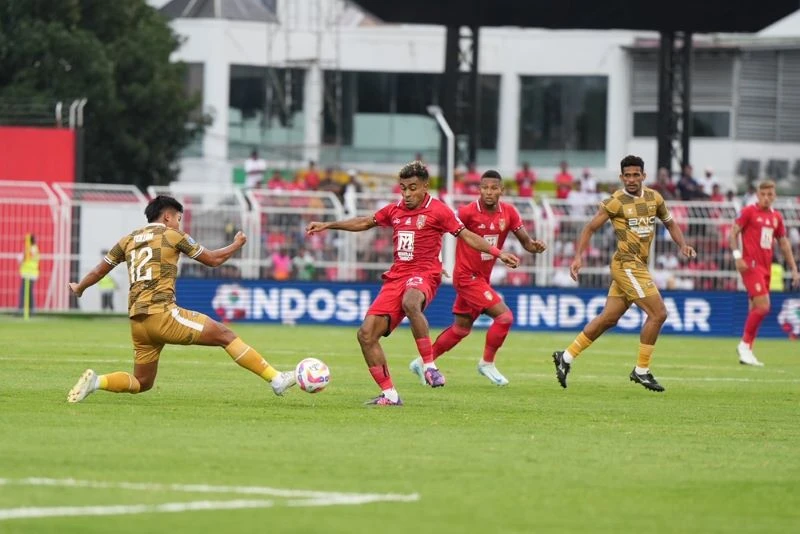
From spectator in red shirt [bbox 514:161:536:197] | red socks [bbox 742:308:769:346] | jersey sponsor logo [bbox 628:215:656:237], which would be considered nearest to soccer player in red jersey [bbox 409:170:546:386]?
jersey sponsor logo [bbox 628:215:656:237]

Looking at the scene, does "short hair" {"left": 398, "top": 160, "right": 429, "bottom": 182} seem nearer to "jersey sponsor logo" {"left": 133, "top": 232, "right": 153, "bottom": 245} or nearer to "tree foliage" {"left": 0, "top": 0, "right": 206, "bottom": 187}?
"jersey sponsor logo" {"left": 133, "top": 232, "right": 153, "bottom": 245}

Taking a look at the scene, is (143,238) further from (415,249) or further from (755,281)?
(755,281)

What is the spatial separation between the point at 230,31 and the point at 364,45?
5.36 meters

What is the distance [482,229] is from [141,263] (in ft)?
17.2

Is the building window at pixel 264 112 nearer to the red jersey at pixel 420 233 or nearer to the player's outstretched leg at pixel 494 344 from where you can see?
the player's outstretched leg at pixel 494 344

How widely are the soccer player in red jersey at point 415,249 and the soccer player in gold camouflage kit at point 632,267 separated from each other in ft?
7.31

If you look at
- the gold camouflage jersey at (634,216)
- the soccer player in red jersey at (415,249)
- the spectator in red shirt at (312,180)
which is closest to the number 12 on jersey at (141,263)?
the soccer player in red jersey at (415,249)

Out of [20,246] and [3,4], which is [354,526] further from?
[3,4]

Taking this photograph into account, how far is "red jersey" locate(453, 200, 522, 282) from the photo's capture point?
18094 millimetres

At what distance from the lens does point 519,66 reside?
6531 centimetres

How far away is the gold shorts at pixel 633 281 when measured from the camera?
17.3m

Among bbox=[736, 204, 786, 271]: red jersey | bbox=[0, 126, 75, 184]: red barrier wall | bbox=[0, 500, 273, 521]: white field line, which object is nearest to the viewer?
bbox=[0, 500, 273, 521]: white field line

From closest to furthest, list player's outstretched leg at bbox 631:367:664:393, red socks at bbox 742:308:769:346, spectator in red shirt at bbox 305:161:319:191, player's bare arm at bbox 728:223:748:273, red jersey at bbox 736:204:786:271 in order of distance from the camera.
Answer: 1. player's outstretched leg at bbox 631:367:664:393
2. player's bare arm at bbox 728:223:748:273
3. red socks at bbox 742:308:769:346
4. red jersey at bbox 736:204:786:271
5. spectator in red shirt at bbox 305:161:319:191

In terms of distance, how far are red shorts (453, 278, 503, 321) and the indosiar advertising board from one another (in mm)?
15127
